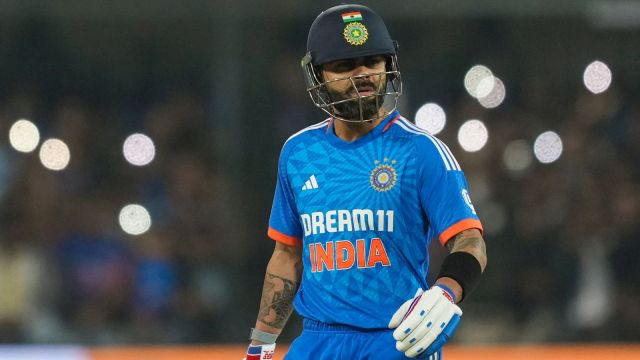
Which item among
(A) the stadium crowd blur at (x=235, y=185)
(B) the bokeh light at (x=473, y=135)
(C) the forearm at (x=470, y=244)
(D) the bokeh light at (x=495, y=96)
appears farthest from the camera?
(D) the bokeh light at (x=495, y=96)

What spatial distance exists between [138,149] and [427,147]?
5.17 meters

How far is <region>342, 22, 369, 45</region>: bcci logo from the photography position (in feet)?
11.2

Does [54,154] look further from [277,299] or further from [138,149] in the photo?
[277,299]

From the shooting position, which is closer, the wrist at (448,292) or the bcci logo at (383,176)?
the wrist at (448,292)

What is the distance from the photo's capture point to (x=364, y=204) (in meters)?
3.31

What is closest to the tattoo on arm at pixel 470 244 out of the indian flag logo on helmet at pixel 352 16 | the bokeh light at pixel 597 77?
the indian flag logo on helmet at pixel 352 16

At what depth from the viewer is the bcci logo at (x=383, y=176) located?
329cm

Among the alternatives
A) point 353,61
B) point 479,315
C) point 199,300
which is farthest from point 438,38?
point 353,61

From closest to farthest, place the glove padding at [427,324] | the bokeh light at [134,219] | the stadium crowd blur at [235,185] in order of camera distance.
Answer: the glove padding at [427,324], the stadium crowd blur at [235,185], the bokeh light at [134,219]

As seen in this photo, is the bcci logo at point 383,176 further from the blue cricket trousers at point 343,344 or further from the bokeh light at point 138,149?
the bokeh light at point 138,149

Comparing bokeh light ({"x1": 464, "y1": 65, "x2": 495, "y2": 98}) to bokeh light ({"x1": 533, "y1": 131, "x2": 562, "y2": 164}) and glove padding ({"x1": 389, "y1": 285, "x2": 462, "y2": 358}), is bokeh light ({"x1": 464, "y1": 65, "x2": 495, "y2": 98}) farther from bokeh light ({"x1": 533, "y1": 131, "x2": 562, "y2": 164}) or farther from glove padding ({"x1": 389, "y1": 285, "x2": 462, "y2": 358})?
glove padding ({"x1": 389, "y1": 285, "x2": 462, "y2": 358})

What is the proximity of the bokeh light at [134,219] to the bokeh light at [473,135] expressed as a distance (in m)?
2.18

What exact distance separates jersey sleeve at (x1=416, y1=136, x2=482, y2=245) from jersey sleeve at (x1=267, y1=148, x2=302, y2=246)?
484 mm

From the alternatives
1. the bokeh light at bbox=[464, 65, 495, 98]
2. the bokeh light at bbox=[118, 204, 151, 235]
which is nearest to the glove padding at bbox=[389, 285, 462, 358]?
the bokeh light at bbox=[118, 204, 151, 235]
